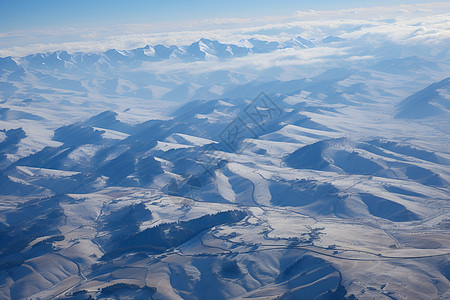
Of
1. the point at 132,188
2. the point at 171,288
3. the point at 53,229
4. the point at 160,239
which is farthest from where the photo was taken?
the point at 132,188

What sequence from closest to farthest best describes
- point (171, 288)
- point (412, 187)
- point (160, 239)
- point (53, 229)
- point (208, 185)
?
1. point (171, 288)
2. point (160, 239)
3. point (53, 229)
4. point (412, 187)
5. point (208, 185)

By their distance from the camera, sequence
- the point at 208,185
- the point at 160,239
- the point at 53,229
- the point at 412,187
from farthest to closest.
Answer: the point at 208,185 < the point at 412,187 < the point at 53,229 < the point at 160,239

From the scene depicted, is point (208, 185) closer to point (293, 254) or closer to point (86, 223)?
point (86, 223)

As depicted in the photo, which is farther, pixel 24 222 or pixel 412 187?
pixel 412 187

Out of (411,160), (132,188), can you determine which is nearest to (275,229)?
(132,188)

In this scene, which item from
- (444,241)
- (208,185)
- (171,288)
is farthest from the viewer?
(208,185)

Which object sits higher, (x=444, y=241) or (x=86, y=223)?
(x=444, y=241)

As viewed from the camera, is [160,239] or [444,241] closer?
[444,241]

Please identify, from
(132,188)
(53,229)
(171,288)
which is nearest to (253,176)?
(132,188)

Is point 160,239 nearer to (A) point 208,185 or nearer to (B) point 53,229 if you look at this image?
(B) point 53,229
